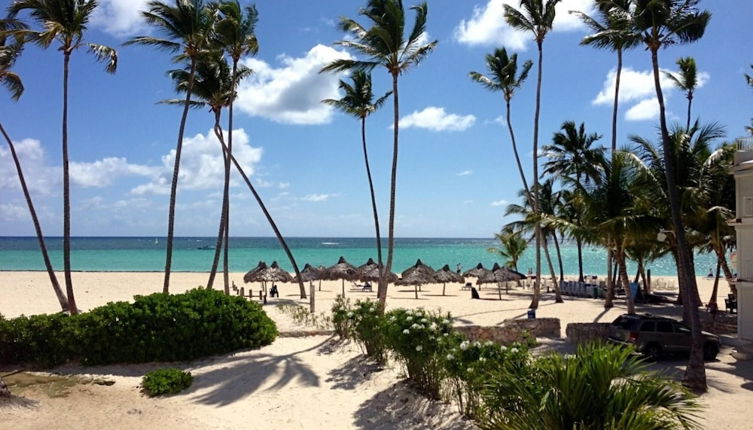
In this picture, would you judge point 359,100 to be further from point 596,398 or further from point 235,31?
point 596,398

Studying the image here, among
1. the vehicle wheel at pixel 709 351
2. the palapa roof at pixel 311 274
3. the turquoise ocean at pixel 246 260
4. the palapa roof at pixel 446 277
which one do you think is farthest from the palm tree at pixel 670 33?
the turquoise ocean at pixel 246 260

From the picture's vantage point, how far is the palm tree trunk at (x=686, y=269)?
10.7m

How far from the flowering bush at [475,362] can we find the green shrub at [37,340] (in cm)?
878

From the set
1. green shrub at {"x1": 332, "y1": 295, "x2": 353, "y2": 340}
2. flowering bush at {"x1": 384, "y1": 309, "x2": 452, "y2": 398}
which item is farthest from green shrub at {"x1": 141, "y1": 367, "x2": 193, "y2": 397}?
flowering bush at {"x1": 384, "y1": 309, "x2": 452, "y2": 398}

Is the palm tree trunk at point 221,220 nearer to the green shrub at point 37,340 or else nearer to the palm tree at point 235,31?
Answer: the palm tree at point 235,31

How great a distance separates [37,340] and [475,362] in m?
10.0

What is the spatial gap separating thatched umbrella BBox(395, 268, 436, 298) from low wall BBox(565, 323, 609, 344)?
Result: 38.6ft

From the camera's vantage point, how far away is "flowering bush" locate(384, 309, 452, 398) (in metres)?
8.68

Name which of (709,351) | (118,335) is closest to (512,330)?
(709,351)

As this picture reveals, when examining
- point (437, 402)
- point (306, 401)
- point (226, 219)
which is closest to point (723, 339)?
point (437, 402)

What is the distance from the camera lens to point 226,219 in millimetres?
22031

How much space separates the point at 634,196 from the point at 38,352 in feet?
59.7

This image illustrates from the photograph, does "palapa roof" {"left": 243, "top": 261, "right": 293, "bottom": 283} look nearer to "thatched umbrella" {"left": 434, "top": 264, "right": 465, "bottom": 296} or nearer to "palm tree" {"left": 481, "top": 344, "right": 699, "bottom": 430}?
"thatched umbrella" {"left": 434, "top": 264, "right": 465, "bottom": 296}

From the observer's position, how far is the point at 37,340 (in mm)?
11555
